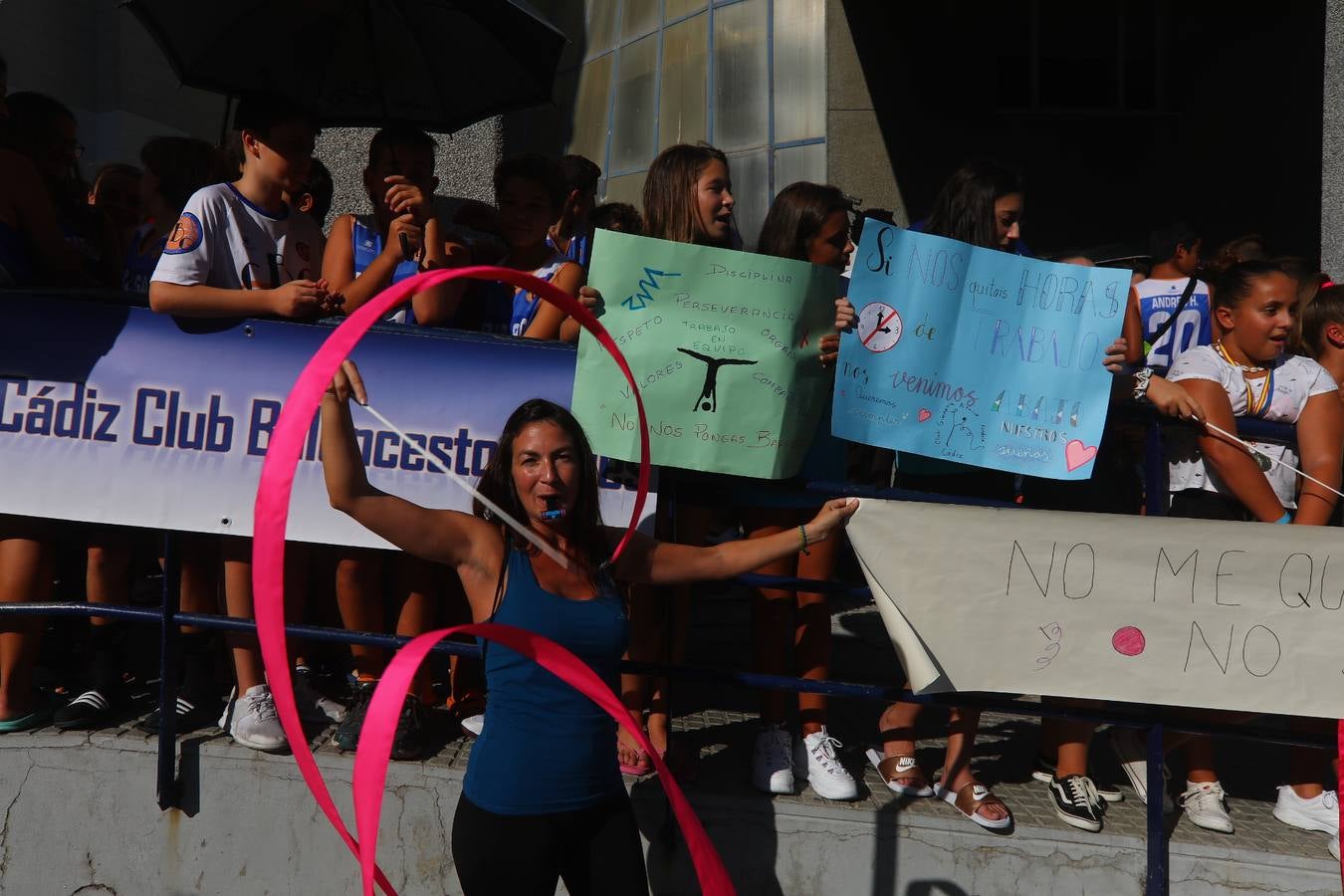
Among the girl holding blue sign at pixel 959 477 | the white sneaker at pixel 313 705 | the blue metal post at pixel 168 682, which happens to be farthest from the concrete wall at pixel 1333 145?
the blue metal post at pixel 168 682

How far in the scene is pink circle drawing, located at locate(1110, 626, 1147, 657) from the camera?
3.53 metres

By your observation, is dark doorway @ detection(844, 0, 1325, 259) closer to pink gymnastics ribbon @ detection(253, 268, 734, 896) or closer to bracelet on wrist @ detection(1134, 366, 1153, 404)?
bracelet on wrist @ detection(1134, 366, 1153, 404)

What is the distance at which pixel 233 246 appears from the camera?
155 inches

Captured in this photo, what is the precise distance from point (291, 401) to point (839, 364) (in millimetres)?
1632

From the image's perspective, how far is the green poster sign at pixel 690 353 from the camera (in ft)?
12.1

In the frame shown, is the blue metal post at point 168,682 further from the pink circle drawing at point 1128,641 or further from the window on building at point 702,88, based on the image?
the window on building at point 702,88

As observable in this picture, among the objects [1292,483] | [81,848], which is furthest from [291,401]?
[1292,483]

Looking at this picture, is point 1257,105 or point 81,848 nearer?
point 81,848

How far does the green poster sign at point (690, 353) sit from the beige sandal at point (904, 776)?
1035 mm

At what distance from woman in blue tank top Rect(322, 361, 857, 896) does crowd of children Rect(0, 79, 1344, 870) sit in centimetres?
76

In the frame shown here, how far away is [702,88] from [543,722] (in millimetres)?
9526

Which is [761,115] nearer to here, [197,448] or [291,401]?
[197,448]

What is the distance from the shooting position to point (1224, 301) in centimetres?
408

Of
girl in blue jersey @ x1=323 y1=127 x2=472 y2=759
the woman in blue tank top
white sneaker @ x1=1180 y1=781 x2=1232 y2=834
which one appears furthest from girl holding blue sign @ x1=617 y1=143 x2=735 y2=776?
white sneaker @ x1=1180 y1=781 x2=1232 y2=834
